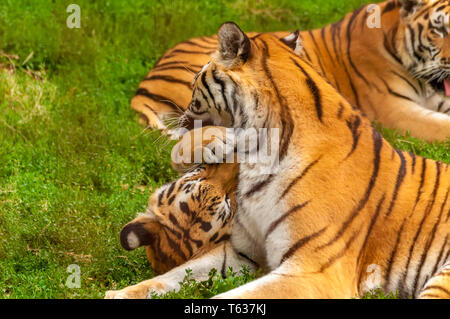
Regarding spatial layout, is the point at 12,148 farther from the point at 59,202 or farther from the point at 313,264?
the point at 313,264

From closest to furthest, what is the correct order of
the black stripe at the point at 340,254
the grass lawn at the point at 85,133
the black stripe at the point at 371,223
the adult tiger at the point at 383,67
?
the black stripe at the point at 340,254 < the black stripe at the point at 371,223 < the grass lawn at the point at 85,133 < the adult tiger at the point at 383,67

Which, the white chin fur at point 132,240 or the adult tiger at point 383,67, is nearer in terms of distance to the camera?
the white chin fur at point 132,240


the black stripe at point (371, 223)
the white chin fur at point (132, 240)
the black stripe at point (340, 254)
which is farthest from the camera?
the white chin fur at point (132, 240)

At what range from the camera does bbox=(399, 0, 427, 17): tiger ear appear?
592cm

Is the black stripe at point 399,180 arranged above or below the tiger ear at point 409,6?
below

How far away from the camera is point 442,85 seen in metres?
5.92

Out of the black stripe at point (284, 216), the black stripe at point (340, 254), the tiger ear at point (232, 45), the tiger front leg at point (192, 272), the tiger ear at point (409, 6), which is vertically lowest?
the tiger front leg at point (192, 272)

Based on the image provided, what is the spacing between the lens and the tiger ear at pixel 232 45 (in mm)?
3518

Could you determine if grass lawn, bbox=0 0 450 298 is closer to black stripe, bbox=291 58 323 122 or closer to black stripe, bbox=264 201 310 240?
black stripe, bbox=264 201 310 240

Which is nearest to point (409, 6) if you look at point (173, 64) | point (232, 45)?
point (173, 64)

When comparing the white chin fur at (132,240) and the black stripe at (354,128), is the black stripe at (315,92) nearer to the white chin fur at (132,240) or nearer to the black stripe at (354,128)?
the black stripe at (354,128)

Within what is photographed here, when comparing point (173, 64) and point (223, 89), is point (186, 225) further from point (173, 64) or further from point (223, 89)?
point (173, 64)

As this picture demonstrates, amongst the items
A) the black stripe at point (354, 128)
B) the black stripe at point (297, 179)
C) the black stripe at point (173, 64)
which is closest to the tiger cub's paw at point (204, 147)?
the black stripe at point (297, 179)

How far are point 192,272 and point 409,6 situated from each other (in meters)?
3.13
